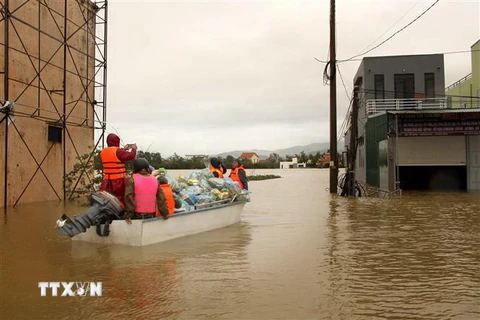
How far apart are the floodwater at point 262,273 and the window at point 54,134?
7.68 metres

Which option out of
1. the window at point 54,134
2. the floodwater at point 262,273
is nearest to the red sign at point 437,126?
the floodwater at point 262,273

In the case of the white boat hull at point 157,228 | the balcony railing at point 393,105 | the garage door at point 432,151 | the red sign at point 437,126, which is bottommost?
the white boat hull at point 157,228

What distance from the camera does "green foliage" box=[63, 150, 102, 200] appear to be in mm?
18219

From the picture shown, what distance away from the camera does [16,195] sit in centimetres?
1625

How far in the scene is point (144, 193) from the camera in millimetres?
8406

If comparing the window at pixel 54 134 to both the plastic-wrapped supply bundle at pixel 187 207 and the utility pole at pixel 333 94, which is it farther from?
the utility pole at pixel 333 94

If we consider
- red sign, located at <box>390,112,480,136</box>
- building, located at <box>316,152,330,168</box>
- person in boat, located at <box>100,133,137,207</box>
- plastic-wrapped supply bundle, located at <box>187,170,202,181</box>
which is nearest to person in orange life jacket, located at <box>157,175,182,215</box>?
person in boat, located at <box>100,133,137,207</box>

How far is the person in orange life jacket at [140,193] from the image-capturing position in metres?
8.30

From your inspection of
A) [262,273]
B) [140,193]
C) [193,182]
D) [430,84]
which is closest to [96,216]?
[140,193]

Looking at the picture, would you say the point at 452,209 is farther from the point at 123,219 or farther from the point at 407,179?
the point at 407,179

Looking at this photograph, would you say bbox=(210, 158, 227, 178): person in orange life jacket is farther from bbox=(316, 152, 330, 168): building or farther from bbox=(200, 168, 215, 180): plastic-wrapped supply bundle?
bbox=(316, 152, 330, 168): building

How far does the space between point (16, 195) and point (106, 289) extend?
12.3 meters

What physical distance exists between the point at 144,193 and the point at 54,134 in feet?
39.2

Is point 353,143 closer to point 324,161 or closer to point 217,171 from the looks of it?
point 217,171
